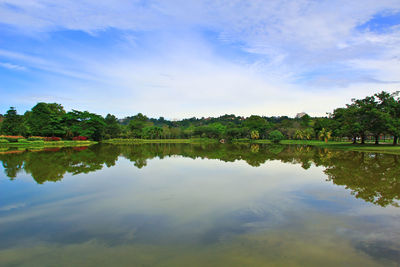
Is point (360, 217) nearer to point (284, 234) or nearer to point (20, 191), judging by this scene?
point (284, 234)

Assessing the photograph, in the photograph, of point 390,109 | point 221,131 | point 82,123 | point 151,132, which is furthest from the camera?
point 221,131

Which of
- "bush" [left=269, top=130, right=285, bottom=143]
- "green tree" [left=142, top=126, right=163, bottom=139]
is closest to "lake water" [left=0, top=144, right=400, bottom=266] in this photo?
"bush" [left=269, top=130, right=285, bottom=143]

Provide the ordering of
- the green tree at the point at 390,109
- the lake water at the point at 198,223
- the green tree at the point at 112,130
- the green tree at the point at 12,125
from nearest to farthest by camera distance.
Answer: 1. the lake water at the point at 198,223
2. the green tree at the point at 390,109
3. the green tree at the point at 12,125
4. the green tree at the point at 112,130

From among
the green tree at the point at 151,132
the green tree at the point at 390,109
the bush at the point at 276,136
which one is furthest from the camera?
the green tree at the point at 151,132

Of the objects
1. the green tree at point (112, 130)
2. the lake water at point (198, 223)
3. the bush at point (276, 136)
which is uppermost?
the green tree at point (112, 130)

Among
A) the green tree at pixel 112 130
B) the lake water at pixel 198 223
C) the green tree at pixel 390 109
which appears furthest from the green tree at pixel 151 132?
the lake water at pixel 198 223

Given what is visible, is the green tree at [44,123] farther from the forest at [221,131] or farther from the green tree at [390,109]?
the green tree at [390,109]

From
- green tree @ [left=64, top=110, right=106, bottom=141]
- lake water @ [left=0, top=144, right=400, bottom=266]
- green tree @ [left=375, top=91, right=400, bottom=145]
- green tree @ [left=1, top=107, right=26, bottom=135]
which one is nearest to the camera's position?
lake water @ [left=0, top=144, right=400, bottom=266]

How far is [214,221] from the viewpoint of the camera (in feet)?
17.4

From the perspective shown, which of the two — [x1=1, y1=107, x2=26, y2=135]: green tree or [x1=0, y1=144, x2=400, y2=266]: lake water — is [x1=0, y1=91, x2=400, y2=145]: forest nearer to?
[x1=1, y1=107, x2=26, y2=135]: green tree

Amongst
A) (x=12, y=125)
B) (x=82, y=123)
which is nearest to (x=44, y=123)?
(x=12, y=125)

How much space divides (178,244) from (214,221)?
1331 millimetres

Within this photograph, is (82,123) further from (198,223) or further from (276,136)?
(198,223)

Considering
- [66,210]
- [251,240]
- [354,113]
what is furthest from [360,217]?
[354,113]
